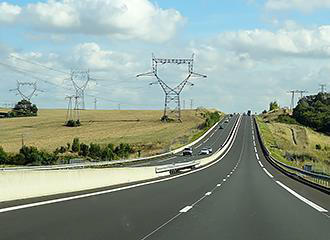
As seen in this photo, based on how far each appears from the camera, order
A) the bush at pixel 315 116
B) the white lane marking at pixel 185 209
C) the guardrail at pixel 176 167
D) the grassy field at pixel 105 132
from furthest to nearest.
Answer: the bush at pixel 315 116
the grassy field at pixel 105 132
the guardrail at pixel 176 167
the white lane marking at pixel 185 209

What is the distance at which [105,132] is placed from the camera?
413ft

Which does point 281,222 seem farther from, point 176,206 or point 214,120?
point 214,120

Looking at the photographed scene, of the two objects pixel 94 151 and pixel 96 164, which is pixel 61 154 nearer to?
pixel 94 151

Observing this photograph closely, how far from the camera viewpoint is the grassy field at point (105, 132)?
105 meters

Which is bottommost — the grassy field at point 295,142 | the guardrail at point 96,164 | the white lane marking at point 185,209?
the grassy field at point 295,142

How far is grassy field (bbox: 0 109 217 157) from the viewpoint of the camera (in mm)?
104938

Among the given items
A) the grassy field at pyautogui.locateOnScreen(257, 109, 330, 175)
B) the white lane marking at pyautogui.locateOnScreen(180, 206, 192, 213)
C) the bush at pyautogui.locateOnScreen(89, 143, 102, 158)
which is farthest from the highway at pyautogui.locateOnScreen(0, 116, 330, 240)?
the grassy field at pyautogui.locateOnScreen(257, 109, 330, 175)

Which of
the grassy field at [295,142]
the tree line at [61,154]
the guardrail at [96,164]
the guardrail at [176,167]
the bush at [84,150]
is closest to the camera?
the guardrail at [176,167]

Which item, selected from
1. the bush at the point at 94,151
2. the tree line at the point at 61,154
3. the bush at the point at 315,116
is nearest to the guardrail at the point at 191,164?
the tree line at the point at 61,154

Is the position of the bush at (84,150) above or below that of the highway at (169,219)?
below

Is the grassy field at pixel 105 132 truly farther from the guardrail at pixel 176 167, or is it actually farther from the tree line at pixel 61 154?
the guardrail at pixel 176 167

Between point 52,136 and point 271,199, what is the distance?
95.7 m

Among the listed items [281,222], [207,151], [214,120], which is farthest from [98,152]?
[214,120]

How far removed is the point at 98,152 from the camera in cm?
8662
